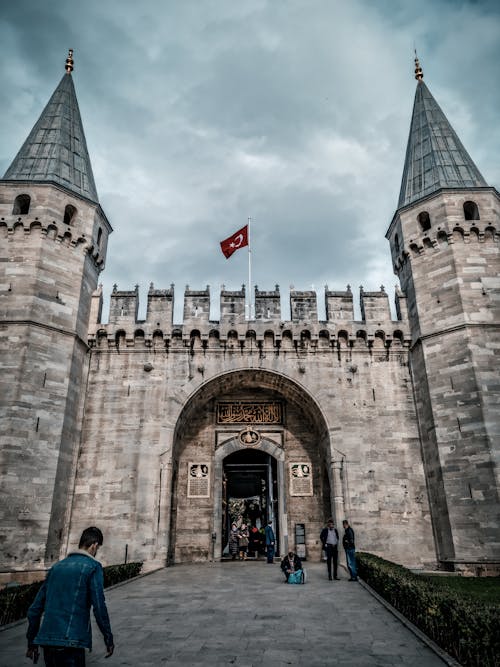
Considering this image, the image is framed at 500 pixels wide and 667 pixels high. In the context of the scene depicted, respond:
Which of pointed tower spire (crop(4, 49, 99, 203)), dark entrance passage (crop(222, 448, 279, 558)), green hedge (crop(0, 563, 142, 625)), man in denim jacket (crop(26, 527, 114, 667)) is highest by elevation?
pointed tower spire (crop(4, 49, 99, 203))

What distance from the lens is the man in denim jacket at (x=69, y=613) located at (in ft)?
11.4

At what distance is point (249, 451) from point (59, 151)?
13048mm

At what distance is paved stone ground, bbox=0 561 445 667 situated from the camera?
18.5 feet

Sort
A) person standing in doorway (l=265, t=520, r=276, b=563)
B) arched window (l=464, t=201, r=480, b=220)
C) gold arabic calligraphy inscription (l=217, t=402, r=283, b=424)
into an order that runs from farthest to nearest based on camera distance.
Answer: gold arabic calligraphy inscription (l=217, t=402, r=283, b=424), arched window (l=464, t=201, r=480, b=220), person standing in doorway (l=265, t=520, r=276, b=563)

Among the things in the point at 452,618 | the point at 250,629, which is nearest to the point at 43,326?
the point at 250,629

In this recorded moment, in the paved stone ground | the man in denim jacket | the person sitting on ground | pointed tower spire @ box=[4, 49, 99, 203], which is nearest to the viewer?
the man in denim jacket

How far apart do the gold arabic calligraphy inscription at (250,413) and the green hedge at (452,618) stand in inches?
354

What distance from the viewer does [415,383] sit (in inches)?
617

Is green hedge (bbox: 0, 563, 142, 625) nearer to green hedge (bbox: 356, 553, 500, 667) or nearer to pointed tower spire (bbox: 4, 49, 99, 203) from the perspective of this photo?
green hedge (bbox: 356, 553, 500, 667)

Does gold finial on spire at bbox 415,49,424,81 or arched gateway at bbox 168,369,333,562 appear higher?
gold finial on spire at bbox 415,49,424,81

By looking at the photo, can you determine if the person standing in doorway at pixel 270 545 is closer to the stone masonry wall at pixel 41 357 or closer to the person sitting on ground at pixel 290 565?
the person sitting on ground at pixel 290 565

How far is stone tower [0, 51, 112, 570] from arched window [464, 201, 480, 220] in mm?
12960

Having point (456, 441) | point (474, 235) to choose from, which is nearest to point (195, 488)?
point (456, 441)

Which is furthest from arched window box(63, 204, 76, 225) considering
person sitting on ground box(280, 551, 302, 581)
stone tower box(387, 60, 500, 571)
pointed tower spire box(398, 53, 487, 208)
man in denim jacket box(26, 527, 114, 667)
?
man in denim jacket box(26, 527, 114, 667)
